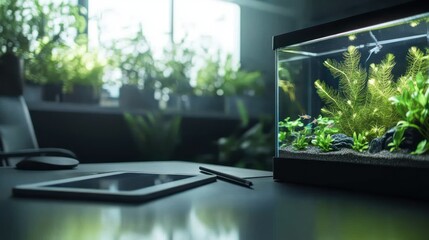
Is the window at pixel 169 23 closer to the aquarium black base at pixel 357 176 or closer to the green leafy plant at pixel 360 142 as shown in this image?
the aquarium black base at pixel 357 176

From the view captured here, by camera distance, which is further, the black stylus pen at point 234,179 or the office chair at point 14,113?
the office chair at point 14,113

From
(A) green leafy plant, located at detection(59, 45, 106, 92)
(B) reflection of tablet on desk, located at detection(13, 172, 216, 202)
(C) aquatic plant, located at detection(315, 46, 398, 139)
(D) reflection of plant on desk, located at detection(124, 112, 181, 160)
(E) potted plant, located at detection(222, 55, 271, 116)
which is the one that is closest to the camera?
(B) reflection of tablet on desk, located at detection(13, 172, 216, 202)

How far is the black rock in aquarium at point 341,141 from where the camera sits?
0.62 meters

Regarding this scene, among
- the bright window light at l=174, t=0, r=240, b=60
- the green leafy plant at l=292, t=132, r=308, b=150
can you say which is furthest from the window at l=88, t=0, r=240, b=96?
the green leafy plant at l=292, t=132, r=308, b=150

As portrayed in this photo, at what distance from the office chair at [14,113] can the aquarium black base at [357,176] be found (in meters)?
1.10

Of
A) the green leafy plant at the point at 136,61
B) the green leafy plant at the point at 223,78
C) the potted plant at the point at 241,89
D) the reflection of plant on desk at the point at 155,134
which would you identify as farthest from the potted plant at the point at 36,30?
the potted plant at the point at 241,89

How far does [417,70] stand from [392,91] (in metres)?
0.05

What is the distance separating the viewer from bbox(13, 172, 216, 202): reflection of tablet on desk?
1.58 feet

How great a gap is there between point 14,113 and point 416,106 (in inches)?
61.7

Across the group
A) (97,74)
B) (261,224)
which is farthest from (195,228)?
(97,74)

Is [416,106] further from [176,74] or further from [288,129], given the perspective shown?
→ [176,74]

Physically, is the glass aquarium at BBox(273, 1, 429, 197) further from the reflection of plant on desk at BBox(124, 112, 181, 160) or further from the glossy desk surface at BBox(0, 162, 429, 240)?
the reflection of plant on desk at BBox(124, 112, 181, 160)

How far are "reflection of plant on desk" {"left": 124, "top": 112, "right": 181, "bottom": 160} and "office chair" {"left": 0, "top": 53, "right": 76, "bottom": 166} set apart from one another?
2.04ft

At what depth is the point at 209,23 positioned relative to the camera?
2791 mm
